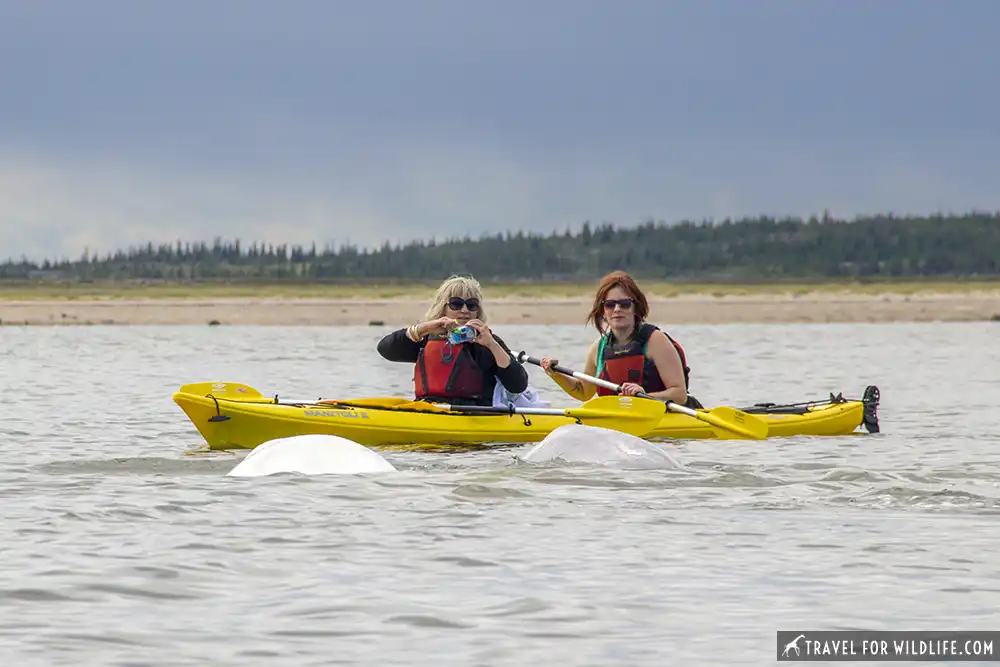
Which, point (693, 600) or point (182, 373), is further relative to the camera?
point (182, 373)

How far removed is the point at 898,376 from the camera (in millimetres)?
24516

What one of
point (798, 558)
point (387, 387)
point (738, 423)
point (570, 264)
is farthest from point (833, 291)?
point (798, 558)

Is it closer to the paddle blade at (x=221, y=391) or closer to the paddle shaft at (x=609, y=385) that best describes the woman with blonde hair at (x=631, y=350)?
the paddle shaft at (x=609, y=385)

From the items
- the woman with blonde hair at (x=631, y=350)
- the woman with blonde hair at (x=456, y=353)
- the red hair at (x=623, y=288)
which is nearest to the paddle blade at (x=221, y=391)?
the woman with blonde hair at (x=456, y=353)

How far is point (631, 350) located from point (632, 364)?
12 cm

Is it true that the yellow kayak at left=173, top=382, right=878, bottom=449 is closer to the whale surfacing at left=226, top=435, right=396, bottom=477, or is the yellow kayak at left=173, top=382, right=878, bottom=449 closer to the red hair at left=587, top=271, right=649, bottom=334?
the red hair at left=587, top=271, right=649, bottom=334

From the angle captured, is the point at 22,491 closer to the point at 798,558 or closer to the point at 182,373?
the point at 798,558

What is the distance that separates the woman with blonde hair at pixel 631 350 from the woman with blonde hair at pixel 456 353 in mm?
378

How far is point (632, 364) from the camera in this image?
41.1 feet

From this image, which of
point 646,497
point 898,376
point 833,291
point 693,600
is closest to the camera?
point 693,600

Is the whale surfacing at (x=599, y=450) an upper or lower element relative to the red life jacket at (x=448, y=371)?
lower

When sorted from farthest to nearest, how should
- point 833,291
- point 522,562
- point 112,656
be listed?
1. point 833,291
2. point 522,562
3. point 112,656

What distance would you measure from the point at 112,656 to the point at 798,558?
3259 mm

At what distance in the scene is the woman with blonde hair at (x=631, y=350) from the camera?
1220 centimetres
